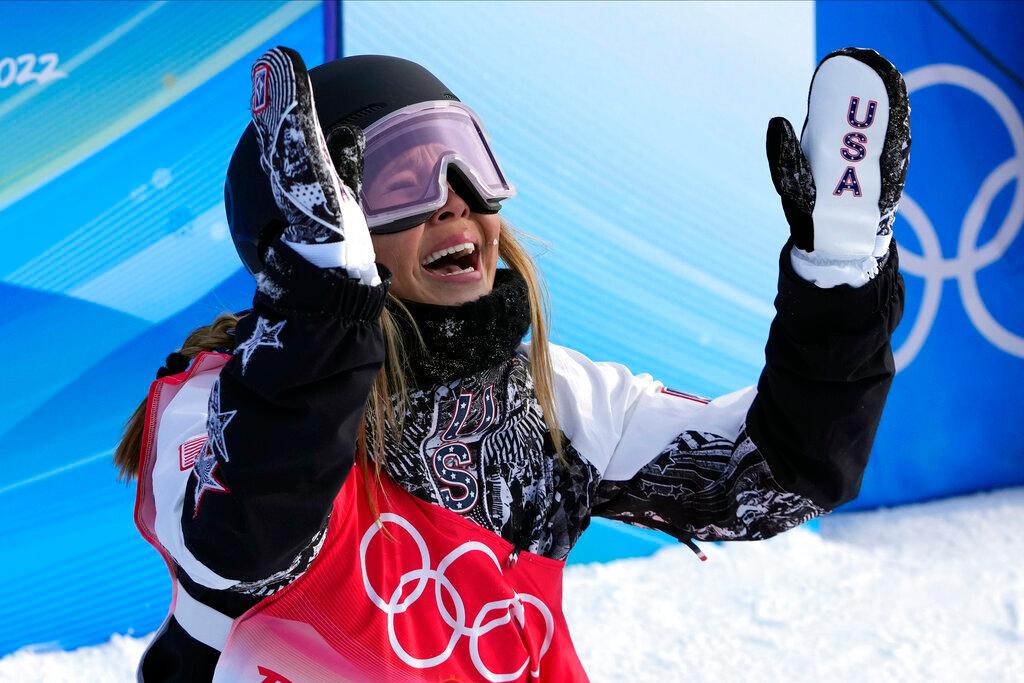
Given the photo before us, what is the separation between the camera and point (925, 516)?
10.2ft

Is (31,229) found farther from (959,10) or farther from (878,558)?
(959,10)

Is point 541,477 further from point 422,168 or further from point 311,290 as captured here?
point 311,290

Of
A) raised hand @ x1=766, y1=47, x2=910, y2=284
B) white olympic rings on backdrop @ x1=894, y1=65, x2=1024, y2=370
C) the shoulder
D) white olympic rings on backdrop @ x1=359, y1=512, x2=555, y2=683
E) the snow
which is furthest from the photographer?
white olympic rings on backdrop @ x1=894, y1=65, x2=1024, y2=370

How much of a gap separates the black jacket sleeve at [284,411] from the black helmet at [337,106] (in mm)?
338

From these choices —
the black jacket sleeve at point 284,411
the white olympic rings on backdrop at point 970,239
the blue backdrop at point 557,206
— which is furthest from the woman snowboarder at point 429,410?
the white olympic rings on backdrop at point 970,239

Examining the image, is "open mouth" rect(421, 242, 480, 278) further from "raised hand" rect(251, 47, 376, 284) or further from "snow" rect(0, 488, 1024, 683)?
"snow" rect(0, 488, 1024, 683)

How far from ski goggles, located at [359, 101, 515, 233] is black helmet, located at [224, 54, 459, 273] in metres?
0.02

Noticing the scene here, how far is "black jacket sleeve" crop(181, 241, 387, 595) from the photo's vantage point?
88 centimetres

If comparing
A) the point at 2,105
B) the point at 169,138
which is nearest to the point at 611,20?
the point at 169,138

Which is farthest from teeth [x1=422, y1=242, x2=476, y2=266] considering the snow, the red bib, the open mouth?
the snow

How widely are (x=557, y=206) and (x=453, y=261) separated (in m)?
1.26

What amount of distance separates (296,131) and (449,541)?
21.2 inches

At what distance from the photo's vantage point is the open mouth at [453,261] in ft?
4.13

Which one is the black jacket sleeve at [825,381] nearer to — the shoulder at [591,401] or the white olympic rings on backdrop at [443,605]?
the shoulder at [591,401]
